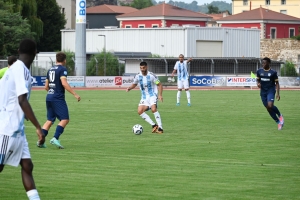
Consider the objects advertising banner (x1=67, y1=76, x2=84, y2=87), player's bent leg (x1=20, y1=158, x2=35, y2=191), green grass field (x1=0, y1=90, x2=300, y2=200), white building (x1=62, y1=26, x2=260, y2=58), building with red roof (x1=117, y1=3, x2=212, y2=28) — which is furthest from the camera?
building with red roof (x1=117, y1=3, x2=212, y2=28)

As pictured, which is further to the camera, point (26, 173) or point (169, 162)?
point (169, 162)

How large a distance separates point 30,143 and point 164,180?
6.02m

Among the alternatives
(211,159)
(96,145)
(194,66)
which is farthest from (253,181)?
(194,66)

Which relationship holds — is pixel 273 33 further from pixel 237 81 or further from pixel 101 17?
pixel 237 81

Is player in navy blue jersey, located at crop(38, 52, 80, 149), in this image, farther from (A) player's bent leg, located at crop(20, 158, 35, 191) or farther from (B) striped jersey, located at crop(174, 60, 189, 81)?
(B) striped jersey, located at crop(174, 60, 189, 81)

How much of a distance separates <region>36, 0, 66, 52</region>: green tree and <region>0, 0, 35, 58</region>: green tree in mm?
23801

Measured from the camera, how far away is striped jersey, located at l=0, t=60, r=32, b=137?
788 cm

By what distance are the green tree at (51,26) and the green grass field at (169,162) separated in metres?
69.3

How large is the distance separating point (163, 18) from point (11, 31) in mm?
33069

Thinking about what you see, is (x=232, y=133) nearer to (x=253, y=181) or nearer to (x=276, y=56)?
(x=253, y=181)

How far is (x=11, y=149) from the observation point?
7.94 m

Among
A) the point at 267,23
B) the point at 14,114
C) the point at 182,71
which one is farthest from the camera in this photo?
the point at 267,23

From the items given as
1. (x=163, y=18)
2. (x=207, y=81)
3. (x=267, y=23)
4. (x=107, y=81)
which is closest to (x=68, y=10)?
(x=163, y=18)

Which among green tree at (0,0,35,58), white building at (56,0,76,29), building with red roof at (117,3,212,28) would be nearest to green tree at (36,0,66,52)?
building with red roof at (117,3,212,28)
